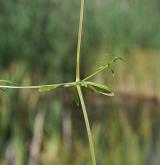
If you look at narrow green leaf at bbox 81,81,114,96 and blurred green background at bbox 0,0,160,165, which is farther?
blurred green background at bbox 0,0,160,165

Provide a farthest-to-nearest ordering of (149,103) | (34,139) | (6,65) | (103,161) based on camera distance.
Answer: (149,103) → (6,65) → (34,139) → (103,161)

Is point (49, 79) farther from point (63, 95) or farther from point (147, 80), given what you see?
point (147, 80)

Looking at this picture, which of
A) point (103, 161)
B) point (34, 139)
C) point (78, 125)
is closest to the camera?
point (103, 161)

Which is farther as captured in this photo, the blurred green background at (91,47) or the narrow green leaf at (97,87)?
the blurred green background at (91,47)

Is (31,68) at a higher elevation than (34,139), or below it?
higher

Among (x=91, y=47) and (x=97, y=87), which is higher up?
(x=91, y=47)

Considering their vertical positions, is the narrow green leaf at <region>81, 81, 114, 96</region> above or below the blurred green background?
below

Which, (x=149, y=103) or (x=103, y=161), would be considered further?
(x=149, y=103)

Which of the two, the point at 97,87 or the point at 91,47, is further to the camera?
the point at 91,47

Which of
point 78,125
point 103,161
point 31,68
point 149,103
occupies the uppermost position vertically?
point 31,68

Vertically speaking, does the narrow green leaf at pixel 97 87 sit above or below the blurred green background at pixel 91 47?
below

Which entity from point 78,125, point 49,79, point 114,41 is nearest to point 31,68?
point 49,79
